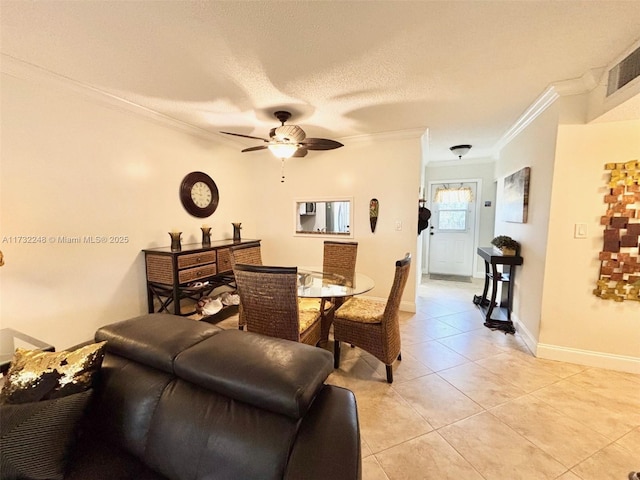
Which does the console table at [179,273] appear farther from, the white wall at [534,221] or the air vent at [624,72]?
the air vent at [624,72]

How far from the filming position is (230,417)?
93 cm

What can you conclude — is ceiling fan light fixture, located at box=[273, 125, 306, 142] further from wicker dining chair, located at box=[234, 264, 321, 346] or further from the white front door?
the white front door

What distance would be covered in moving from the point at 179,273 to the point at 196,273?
21 centimetres

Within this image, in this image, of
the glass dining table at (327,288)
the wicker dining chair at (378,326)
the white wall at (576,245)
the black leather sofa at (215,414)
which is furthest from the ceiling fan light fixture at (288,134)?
the white wall at (576,245)

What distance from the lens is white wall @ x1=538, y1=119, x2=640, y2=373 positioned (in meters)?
2.29

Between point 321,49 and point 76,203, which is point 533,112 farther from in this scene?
point 76,203

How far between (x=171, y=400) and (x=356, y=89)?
2.55 metres

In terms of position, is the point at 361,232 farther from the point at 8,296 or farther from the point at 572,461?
the point at 8,296

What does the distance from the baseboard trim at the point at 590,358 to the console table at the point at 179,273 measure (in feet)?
10.7

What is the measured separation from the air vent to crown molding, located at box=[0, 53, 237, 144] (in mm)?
→ 4026

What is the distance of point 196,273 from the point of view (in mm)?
3102

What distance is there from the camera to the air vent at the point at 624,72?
175 cm

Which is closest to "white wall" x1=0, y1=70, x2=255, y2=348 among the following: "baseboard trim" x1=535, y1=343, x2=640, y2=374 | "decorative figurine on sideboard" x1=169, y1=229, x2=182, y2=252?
"decorative figurine on sideboard" x1=169, y1=229, x2=182, y2=252

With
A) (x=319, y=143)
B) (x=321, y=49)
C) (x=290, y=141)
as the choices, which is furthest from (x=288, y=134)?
(x=321, y=49)
